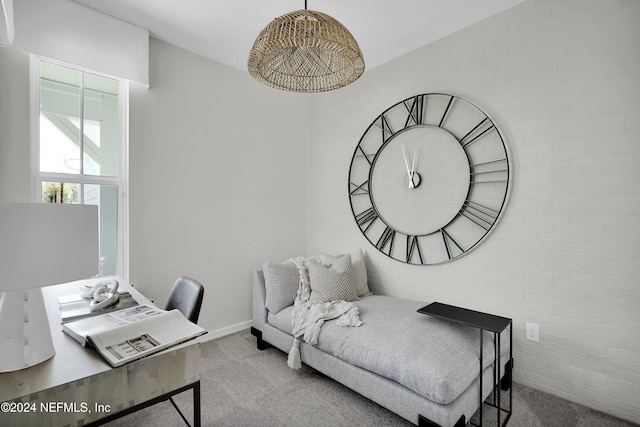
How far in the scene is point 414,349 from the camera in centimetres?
179

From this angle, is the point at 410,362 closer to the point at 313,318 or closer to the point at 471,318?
the point at 471,318

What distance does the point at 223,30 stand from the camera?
2.57m

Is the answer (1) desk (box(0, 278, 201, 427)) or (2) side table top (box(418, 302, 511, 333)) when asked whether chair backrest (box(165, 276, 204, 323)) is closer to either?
(1) desk (box(0, 278, 201, 427))

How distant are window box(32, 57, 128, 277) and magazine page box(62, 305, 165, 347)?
110 centimetres

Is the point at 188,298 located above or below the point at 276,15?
below

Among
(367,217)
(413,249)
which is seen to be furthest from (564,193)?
(367,217)

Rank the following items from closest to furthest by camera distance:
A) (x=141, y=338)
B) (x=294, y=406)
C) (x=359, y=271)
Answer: (x=141, y=338) → (x=294, y=406) → (x=359, y=271)

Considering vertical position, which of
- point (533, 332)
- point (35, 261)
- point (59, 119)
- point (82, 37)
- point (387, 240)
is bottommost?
point (533, 332)

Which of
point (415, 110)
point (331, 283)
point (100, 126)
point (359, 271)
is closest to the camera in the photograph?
point (100, 126)

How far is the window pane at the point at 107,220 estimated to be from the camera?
244 centimetres

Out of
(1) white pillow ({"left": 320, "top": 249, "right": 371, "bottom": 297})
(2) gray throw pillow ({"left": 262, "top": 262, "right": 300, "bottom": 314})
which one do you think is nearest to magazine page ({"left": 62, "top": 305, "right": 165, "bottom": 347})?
(2) gray throw pillow ({"left": 262, "top": 262, "right": 300, "bottom": 314})

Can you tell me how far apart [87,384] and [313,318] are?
1523mm

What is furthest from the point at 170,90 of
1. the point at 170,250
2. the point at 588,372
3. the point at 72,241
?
the point at 588,372

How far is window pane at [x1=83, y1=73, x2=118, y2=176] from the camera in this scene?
2.39 m
